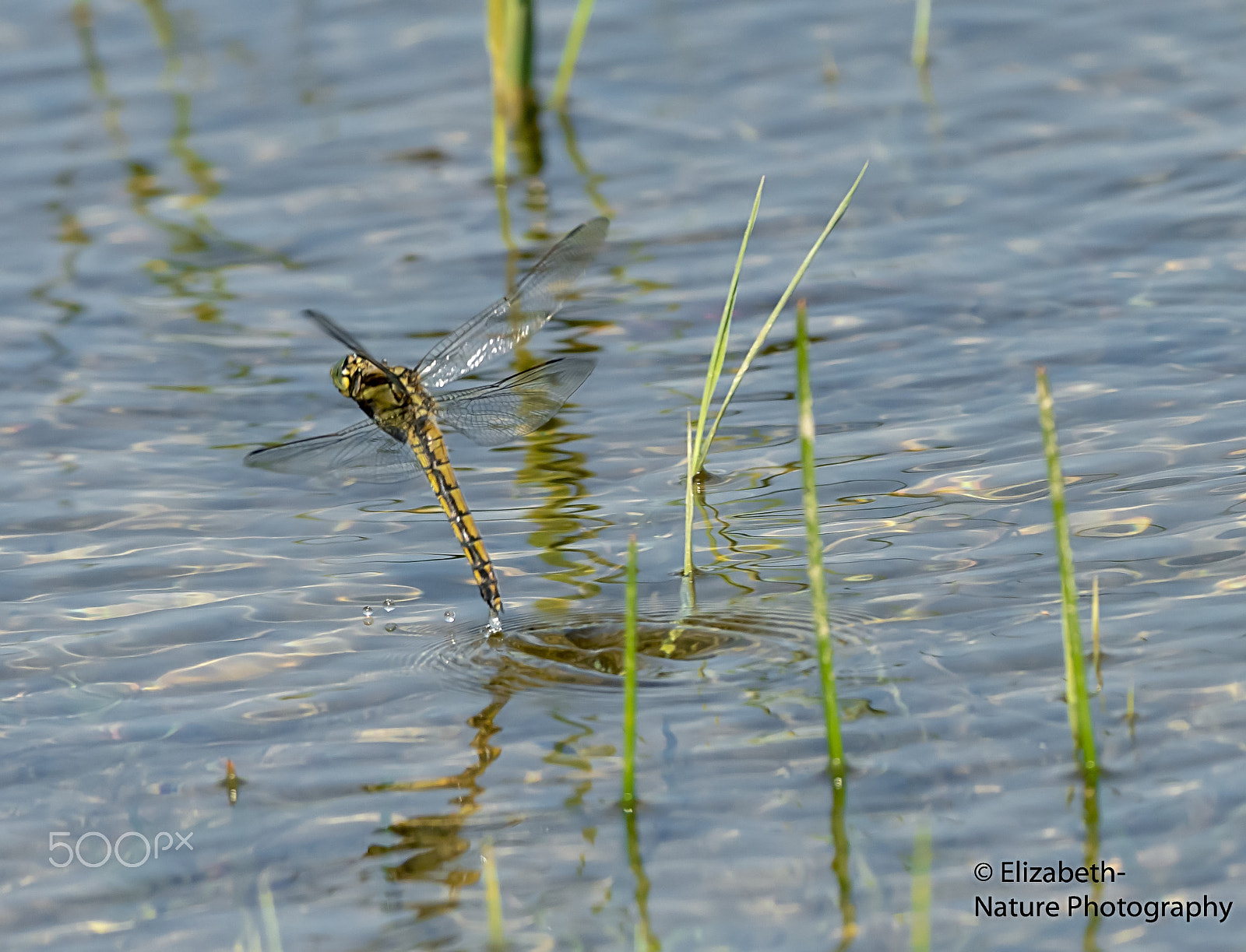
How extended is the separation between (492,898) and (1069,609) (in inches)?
43.7

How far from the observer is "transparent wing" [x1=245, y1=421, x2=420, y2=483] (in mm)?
4039

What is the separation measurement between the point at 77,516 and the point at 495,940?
2.62 meters

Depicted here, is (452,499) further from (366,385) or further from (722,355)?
(722,355)

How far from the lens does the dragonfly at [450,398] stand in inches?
162

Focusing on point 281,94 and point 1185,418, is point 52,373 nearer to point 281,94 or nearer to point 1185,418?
point 281,94

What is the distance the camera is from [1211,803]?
2.85 m

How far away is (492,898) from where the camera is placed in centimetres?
238

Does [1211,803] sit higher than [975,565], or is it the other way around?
[975,565]

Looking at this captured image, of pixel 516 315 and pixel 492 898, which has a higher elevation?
pixel 516 315

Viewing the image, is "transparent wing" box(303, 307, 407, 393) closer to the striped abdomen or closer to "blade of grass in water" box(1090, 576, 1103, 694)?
the striped abdomen

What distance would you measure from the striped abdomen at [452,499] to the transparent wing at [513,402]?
4.2 inches

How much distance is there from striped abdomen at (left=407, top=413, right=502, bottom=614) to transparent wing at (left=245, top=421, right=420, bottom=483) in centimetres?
8

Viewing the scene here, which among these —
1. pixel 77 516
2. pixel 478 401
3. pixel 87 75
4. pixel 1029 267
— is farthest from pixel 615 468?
pixel 87 75

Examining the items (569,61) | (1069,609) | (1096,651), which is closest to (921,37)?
(569,61)
